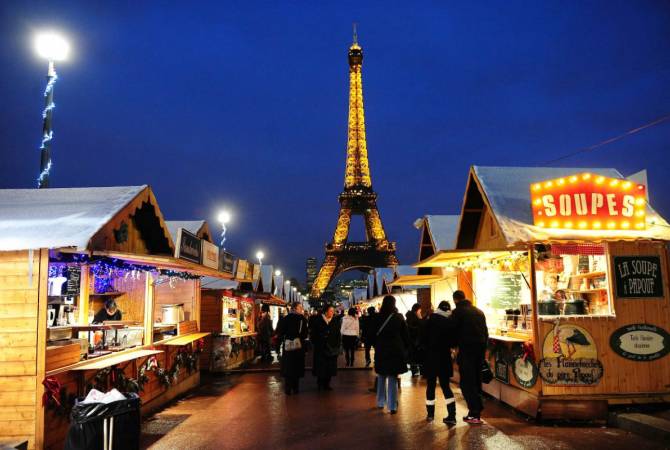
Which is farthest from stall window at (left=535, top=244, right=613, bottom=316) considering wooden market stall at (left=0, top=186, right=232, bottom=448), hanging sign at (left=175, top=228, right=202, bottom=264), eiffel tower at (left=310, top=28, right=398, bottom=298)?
eiffel tower at (left=310, top=28, right=398, bottom=298)

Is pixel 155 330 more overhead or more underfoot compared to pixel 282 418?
more overhead

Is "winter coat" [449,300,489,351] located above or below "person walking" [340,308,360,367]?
above

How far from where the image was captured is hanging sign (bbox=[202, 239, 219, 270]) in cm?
1040

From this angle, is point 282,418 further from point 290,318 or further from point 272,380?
point 272,380

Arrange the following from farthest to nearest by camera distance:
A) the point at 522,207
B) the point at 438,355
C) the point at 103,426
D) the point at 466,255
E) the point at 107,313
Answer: the point at 107,313, the point at 466,255, the point at 522,207, the point at 438,355, the point at 103,426

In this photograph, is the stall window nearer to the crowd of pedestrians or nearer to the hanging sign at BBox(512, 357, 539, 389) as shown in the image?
the hanging sign at BBox(512, 357, 539, 389)

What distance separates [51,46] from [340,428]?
23.2 ft

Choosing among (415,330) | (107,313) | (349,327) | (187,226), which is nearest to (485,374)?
(415,330)

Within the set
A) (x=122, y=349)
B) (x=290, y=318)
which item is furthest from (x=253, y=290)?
(x=122, y=349)

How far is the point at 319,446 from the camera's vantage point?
264 inches

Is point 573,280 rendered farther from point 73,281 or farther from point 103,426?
point 73,281

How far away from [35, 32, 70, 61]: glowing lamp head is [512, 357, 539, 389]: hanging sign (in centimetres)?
836

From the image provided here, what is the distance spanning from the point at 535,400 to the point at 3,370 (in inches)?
260

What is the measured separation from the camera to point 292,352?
1111 cm
